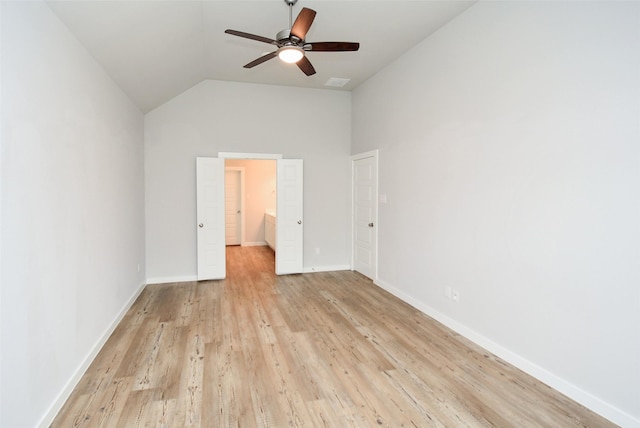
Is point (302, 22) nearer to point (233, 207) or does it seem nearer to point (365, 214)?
point (365, 214)

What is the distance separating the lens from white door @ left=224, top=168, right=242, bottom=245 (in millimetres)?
8992

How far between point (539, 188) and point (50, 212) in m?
3.37

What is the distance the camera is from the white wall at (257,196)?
9.03m

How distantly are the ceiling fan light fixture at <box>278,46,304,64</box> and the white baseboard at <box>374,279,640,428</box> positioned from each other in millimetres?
2949

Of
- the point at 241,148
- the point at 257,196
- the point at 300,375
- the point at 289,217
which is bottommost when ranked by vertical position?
the point at 300,375

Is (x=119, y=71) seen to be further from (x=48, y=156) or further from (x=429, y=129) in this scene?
(x=429, y=129)

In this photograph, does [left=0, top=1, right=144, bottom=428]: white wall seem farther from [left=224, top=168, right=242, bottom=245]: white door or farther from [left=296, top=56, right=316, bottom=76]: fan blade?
[left=224, top=168, right=242, bottom=245]: white door

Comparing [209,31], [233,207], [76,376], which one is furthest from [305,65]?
[233,207]

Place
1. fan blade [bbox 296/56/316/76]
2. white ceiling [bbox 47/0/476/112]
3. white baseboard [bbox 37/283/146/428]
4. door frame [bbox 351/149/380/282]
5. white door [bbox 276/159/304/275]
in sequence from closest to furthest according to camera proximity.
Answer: white baseboard [bbox 37/283/146/428] → white ceiling [bbox 47/0/476/112] → fan blade [bbox 296/56/316/76] → door frame [bbox 351/149/380/282] → white door [bbox 276/159/304/275]

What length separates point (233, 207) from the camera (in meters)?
9.04

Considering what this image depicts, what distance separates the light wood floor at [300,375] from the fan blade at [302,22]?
2.67 meters

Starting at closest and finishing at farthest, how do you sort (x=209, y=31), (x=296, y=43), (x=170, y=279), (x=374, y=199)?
(x=296, y=43) < (x=209, y=31) < (x=374, y=199) < (x=170, y=279)

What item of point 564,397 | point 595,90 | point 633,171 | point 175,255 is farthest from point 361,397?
point 175,255

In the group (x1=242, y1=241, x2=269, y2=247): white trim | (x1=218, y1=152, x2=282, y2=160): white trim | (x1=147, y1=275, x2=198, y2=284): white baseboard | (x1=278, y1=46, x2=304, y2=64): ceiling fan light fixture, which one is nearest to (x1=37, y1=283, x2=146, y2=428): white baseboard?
(x1=147, y1=275, x2=198, y2=284): white baseboard
